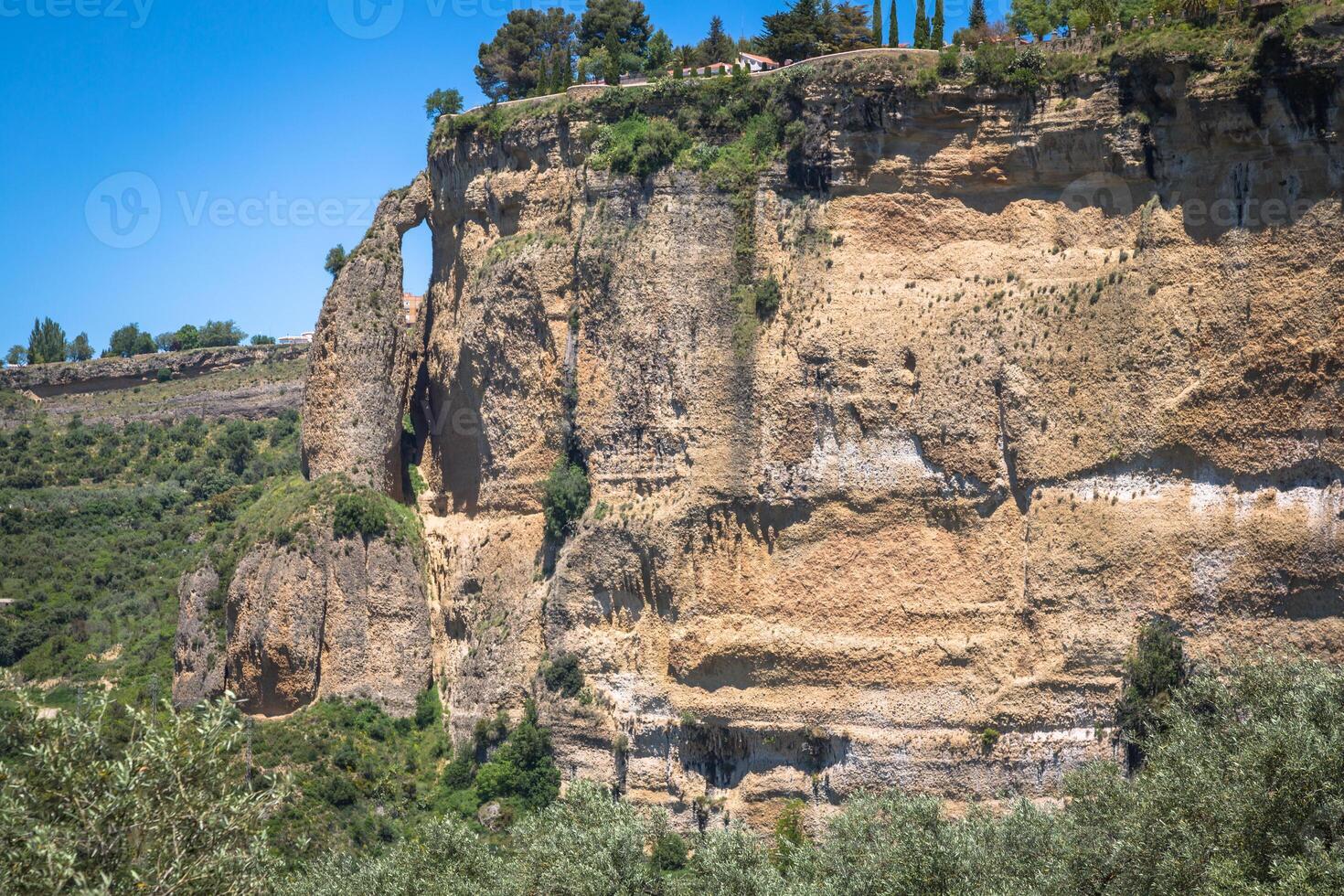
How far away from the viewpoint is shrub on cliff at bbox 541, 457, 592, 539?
150 feet

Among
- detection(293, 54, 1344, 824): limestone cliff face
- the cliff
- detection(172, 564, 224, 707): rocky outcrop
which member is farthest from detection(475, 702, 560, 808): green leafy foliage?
the cliff

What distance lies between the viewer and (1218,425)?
3900 centimetres

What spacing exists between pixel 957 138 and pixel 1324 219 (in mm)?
8549

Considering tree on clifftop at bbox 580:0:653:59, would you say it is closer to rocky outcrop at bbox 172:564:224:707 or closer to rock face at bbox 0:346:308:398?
rocky outcrop at bbox 172:564:224:707

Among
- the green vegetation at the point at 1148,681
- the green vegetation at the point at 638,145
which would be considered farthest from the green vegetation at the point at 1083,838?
the green vegetation at the point at 638,145

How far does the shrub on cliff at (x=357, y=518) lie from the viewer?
5041 centimetres

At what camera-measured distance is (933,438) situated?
41562mm

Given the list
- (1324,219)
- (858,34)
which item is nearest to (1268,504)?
(1324,219)

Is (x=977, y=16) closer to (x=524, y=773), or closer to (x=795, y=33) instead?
(x=795, y=33)

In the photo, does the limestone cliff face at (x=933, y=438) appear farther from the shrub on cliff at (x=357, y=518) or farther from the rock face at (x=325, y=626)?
the shrub on cliff at (x=357, y=518)

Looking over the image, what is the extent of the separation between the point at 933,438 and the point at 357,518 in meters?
16.9

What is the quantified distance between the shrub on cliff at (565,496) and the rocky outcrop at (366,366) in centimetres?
748

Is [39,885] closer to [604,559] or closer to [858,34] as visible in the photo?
[604,559]

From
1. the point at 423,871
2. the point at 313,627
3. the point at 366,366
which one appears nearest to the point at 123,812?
the point at 423,871
